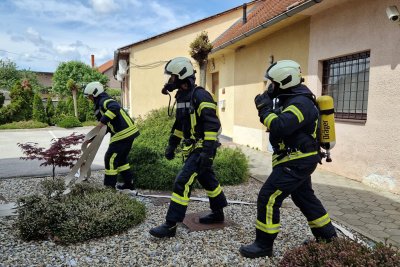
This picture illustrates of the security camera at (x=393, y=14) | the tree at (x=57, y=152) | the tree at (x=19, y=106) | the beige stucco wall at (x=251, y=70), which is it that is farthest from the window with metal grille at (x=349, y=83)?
the tree at (x=19, y=106)

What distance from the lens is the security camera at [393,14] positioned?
518 cm

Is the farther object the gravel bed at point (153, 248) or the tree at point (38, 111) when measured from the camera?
the tree at point (38, 111)

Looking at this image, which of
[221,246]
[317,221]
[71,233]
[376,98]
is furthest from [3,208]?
[376,98]

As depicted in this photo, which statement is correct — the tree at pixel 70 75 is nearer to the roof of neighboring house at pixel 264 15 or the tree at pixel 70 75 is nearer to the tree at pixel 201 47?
the roof of neighboring house at pixel 264 15

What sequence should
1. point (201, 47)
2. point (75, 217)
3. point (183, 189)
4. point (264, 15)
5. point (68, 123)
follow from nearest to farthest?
Result: 1. point (183, 189)
2. point (75, 217)
3. point (201, 47)
4. point (264, 15)
5. point (68, 123)

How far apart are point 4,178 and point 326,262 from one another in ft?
20.8

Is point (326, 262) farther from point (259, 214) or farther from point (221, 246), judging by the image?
point (221, 246)

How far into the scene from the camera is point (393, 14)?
204 inches

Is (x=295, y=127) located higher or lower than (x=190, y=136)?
higher

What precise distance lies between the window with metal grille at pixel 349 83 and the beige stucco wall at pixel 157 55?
8.32 meters

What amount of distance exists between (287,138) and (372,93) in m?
3.75

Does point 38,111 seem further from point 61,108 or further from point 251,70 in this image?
point 251,70

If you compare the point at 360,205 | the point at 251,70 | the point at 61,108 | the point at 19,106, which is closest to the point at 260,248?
the point at 360,205

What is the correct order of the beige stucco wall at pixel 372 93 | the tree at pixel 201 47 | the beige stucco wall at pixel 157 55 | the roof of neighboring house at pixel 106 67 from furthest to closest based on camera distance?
1. the roof of neighboring house at pixel 106 67
2. the beige stucco wall at pixel 157 55
3. the tree at pixel 201 47
4. the beige stucco wall at pixel 372 93
